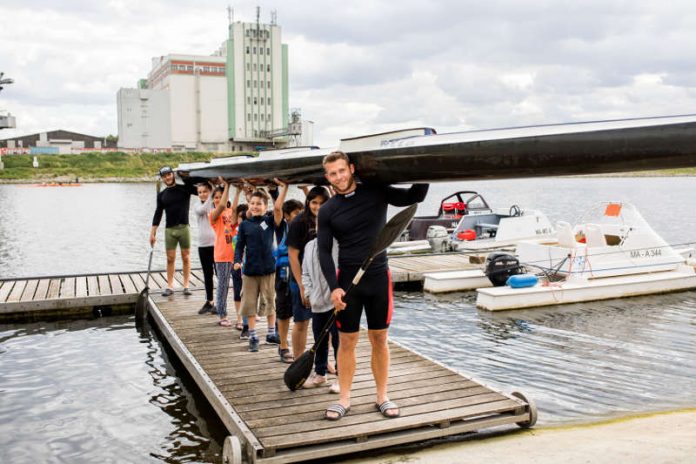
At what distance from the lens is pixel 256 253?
7.25 meters

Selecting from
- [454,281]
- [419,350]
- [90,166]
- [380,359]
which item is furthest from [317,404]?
[90,166]

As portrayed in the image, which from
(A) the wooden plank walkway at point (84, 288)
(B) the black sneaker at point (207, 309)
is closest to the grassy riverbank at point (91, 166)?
(A) the wooden plank walkway at point (84, 288)

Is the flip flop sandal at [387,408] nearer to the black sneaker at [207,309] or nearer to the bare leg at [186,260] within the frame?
the black sneaker at [207,309]

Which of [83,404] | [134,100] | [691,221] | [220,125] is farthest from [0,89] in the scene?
[83,404]

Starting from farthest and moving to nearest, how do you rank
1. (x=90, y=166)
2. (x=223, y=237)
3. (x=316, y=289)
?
1. (x=90, y=166)
2. (x=223, y=237)
3. (x=316, y=289)

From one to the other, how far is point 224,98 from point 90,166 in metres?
25.0

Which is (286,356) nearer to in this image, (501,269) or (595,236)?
(501,269)

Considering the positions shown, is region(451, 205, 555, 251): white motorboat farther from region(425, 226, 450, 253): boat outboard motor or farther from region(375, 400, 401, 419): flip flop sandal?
region(375, 400, 401, 419): flip flop sandal

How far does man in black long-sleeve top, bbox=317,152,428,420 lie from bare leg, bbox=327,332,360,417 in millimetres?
41

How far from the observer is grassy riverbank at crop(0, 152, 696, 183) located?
304 ft

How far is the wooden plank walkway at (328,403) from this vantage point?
5258 millimetres

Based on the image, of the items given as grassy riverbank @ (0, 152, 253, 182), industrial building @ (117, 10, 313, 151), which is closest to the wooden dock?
grassy riverbank @ (0, 152, 253, 182)

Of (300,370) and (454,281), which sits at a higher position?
(300,370)

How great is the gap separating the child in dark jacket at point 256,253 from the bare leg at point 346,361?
2133mm
